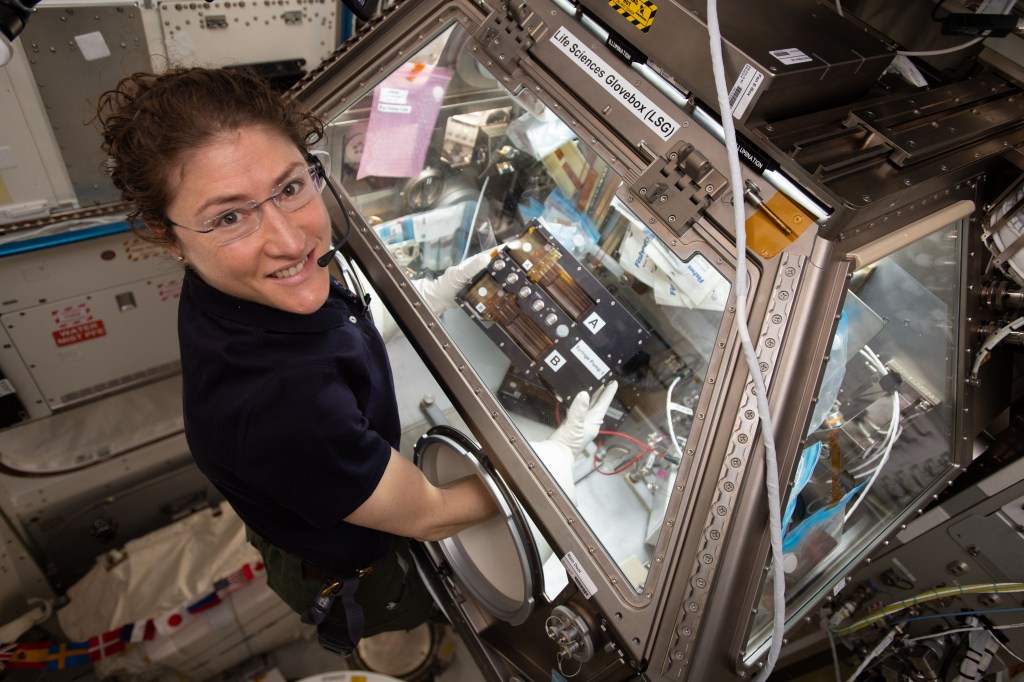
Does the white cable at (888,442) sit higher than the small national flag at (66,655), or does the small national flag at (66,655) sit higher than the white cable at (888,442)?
the white cable at (888,442)

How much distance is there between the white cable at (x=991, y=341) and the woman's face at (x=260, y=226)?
5.74ft

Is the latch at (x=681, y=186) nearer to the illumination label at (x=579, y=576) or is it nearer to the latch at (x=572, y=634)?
the illumination label at (x=579, y=576)

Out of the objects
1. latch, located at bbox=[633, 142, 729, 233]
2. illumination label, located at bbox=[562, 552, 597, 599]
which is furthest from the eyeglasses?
illumination label, located at bbox=[562, 552, 597, 599]

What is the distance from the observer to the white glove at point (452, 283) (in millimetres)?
1941

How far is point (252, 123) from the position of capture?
1204mm

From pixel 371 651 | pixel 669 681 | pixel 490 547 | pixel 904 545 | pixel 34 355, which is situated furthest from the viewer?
pixel 371 651

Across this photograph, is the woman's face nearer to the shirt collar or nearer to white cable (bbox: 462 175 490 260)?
the shirt collar

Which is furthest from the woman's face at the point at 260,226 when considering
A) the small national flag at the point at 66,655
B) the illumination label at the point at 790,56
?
the small national flag at the point at 66,655

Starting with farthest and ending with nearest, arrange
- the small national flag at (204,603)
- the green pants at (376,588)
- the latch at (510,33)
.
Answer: the small national flag at (204,603) → the green pants at (376,588) → the latch at (510,33)

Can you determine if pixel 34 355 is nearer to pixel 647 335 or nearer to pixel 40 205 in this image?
pixel 40 205

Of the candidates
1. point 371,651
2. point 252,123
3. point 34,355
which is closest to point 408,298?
point 252,123

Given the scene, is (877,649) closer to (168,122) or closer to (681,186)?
(681,186)

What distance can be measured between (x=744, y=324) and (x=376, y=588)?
60.4 inches

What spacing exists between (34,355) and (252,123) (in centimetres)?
170
